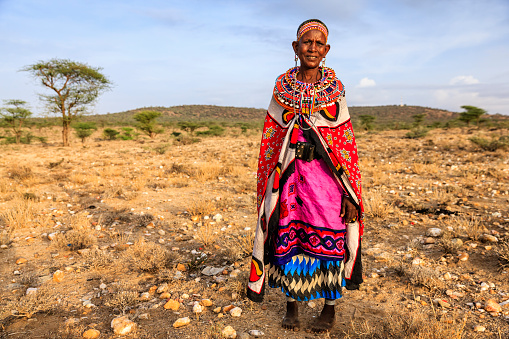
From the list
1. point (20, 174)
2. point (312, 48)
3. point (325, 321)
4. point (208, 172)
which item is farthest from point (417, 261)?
point (20, 174)

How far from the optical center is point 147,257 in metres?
3.64

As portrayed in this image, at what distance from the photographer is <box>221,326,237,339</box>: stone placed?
237 centimetres

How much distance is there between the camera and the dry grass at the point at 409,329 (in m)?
2.12

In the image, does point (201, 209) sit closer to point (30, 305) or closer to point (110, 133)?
point (30, 305)

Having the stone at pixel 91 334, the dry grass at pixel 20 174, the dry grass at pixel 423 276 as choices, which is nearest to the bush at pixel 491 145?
the dry grass at pixel 423 276

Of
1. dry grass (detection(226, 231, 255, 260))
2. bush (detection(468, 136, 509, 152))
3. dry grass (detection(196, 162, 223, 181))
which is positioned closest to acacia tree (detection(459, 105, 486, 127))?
bush (detection(468, 136, 509, 152))

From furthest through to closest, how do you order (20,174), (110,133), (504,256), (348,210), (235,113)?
(235,113) < (110,133) < (20,174) < (504,256) < (348,210)

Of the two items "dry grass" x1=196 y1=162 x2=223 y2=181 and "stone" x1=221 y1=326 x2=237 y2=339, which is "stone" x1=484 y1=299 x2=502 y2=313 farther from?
"dry grass" x1=196 y1=162 x2=223 y2=181

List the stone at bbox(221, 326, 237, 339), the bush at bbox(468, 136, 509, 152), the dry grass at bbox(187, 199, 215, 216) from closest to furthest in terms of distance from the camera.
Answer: the stone at bbox(221, 326, 237, 339) → the dry grass at bbox(187, 199, 215, 216) → the bush at bbox(468, 136, 509, 152)

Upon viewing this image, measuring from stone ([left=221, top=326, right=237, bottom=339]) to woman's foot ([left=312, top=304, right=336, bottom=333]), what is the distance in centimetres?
62

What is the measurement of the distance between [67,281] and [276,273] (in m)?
2.29

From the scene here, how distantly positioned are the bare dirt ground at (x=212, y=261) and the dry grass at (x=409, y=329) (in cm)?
1

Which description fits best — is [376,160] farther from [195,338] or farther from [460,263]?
[195,338]

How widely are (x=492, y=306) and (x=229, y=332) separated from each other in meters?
2.17
